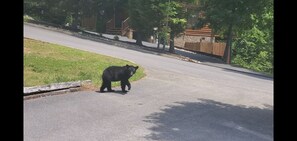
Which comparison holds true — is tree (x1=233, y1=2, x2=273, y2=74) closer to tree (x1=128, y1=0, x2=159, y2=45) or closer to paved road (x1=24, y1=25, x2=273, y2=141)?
tree (x1=128, y1=0, x2=159, y2=45)

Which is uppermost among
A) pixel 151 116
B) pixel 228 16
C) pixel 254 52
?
pixel 228 16

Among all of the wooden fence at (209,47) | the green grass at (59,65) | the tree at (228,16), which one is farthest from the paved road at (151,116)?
the wooden fence at (209,47)

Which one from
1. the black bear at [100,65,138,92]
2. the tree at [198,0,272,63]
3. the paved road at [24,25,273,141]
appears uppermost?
the tree at [198,0,272,63]

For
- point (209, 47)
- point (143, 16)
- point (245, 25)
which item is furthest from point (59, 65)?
point (209, 47)

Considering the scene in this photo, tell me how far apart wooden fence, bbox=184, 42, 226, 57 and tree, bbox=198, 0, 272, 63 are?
5640mm

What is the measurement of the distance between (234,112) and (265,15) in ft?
56.6

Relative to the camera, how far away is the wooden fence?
121ft

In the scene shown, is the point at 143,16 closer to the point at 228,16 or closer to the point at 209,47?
the point at 228,16

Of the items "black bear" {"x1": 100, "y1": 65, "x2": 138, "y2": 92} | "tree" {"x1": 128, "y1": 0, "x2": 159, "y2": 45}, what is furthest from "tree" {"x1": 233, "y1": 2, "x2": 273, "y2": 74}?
→ "black bear" {"x1": 100, "y1": 65, "x2": 138, "y2": 92}

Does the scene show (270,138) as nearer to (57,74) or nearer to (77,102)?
(77,102)

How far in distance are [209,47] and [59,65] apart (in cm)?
2503

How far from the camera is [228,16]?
2798cm
